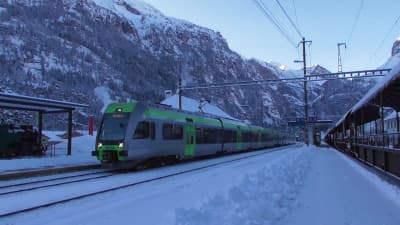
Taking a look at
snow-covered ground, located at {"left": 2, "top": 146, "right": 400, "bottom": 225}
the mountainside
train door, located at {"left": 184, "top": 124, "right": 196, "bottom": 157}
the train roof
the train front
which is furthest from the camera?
the mountainside

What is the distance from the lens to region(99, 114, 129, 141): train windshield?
2042 centimetres

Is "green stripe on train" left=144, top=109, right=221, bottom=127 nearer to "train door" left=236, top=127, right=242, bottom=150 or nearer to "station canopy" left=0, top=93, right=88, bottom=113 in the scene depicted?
"station canopy" left=0, top=93, right=88, bottom=113

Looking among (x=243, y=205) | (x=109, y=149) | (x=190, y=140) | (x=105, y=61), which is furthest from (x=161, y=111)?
(x=105, y=61)

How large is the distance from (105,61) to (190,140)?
115 m

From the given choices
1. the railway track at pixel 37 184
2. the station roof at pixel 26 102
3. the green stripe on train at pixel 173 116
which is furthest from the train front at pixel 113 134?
the station roof at pixel 26 102

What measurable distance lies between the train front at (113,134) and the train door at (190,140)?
19.2 ft

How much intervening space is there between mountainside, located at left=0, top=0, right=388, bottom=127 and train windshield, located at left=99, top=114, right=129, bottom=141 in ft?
215

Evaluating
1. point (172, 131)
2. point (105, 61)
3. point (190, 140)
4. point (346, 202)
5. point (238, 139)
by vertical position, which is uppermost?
point (105, 61)

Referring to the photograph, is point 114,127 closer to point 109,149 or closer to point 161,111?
point 109,149

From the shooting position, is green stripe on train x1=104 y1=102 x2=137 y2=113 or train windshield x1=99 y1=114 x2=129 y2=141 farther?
green stripe on train x1=104 y1=102 x2=137 y2=113

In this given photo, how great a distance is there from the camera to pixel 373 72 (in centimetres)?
4259

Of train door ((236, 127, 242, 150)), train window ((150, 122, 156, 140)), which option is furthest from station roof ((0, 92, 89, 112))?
train door ((236, 127, 242, 150))

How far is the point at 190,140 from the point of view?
88.1 feet

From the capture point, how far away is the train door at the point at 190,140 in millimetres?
26220
